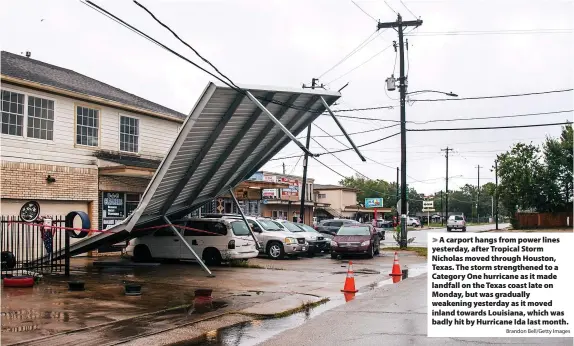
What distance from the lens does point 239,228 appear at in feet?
67.9

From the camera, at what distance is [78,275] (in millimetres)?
17047

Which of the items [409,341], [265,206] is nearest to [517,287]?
[409,341]

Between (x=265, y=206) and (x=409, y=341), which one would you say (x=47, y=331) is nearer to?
(x=409, y=341)

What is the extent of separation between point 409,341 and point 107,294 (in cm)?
756

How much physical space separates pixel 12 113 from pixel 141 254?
250 inches

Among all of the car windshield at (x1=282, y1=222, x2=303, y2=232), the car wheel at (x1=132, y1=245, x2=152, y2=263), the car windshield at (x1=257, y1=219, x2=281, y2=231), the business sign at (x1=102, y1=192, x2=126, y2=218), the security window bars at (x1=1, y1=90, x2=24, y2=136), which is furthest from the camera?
the car windshield at (x1=282, y1=222, x2=303, y2=232)

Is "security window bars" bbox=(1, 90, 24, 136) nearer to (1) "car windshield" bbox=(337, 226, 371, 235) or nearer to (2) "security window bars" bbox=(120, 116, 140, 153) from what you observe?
(2) "security window bars" bbox=(120, 116, 140, 153)

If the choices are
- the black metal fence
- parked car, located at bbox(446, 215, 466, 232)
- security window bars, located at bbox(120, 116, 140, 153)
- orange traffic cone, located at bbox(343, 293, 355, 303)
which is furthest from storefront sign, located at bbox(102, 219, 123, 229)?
parked car, located at bbox(446, 215, 466, 232)

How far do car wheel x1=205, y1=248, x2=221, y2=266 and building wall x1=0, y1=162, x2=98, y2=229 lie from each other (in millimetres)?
4703

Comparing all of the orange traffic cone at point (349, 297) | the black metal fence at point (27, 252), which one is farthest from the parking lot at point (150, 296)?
the black metal fence at point (27, 252)

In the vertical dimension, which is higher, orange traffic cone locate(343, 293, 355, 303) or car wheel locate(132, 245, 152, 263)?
car wheel locate(132, 245, 152, 263)

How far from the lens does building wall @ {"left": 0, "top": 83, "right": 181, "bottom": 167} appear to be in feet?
63.8

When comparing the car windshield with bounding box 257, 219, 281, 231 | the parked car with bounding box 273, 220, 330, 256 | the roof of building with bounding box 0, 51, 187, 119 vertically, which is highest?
the roof of building with bounding box 0, 51, 187, 119
